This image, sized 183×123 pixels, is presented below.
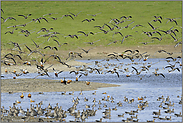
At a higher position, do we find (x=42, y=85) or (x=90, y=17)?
(x=90, y=17)

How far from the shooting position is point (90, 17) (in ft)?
223

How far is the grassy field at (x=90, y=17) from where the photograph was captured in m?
50.5

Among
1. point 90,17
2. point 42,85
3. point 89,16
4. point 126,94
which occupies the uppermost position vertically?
point 89,16

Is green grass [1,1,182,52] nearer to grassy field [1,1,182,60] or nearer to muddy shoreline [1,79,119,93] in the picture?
grassy field [1,1,182,60]

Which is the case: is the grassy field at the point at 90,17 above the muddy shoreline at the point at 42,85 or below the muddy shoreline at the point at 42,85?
above

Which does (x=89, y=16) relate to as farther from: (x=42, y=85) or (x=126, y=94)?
(x=126, y=94)

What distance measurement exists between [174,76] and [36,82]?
11228 millimetres

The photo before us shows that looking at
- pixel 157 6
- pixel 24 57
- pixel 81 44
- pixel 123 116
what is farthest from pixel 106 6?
pixel 123 116

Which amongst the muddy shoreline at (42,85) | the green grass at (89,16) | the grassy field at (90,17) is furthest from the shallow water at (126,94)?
the green grass at (89,16)

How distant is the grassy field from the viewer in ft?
166

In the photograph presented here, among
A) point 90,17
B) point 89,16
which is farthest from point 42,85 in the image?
point 89,16

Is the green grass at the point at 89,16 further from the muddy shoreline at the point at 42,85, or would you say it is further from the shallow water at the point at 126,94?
the muddy shoreline at the point at 42,85

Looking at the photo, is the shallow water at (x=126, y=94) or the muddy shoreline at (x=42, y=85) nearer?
the shallow water at (x=126, y=94)

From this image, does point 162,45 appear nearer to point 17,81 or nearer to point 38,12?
point 17,81
